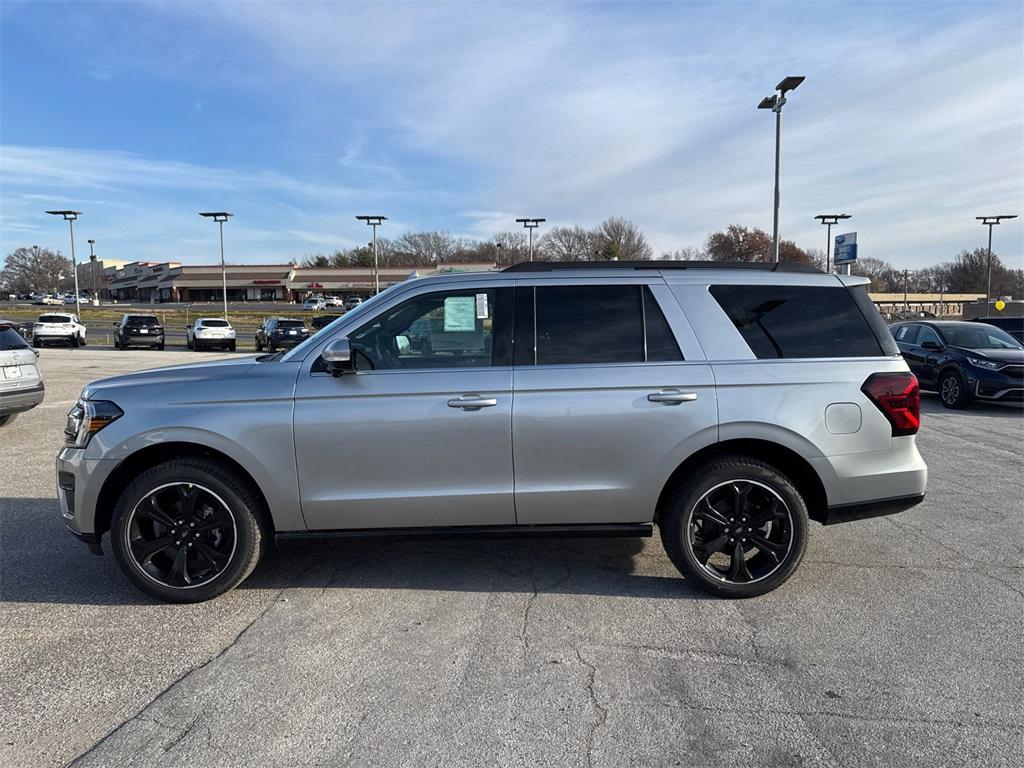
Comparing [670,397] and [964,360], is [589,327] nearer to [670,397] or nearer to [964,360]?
[670,397]

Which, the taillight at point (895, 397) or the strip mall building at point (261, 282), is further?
the strip mall building at point (261, 282)

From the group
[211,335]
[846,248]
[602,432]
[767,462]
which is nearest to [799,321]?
[767,462]

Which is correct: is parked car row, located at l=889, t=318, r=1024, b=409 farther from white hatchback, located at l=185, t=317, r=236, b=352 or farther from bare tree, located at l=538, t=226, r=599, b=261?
bare tree, located at l=538, t=226, r=599, b=261

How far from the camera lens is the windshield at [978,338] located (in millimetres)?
12328

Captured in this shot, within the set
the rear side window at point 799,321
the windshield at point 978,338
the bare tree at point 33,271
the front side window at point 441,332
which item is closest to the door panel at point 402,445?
the front side window at point 441,332

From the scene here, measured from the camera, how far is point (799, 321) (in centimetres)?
404

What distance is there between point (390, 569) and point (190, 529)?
1.27m

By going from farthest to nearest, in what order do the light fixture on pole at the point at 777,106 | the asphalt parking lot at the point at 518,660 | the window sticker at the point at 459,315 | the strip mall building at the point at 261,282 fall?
the strip mall building at the point at 261,282, the light fixture on pole at the point at 777,106, the window sticker at the point at 459,315, the asphalt parking lot at the point at 518,660

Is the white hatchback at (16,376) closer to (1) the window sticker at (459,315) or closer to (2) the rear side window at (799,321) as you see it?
(1) the window sticker at (459,315)

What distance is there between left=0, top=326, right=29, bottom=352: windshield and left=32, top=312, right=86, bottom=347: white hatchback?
2795 centimetres

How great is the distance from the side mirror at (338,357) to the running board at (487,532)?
0.94 meters

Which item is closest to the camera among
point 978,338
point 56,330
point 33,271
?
point 978,338

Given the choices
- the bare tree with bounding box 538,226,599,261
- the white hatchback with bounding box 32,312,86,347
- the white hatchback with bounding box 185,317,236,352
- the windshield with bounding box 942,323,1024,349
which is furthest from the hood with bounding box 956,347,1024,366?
the bare tree with bounding box 538,226,599,261

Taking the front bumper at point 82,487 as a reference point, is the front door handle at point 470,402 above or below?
above
